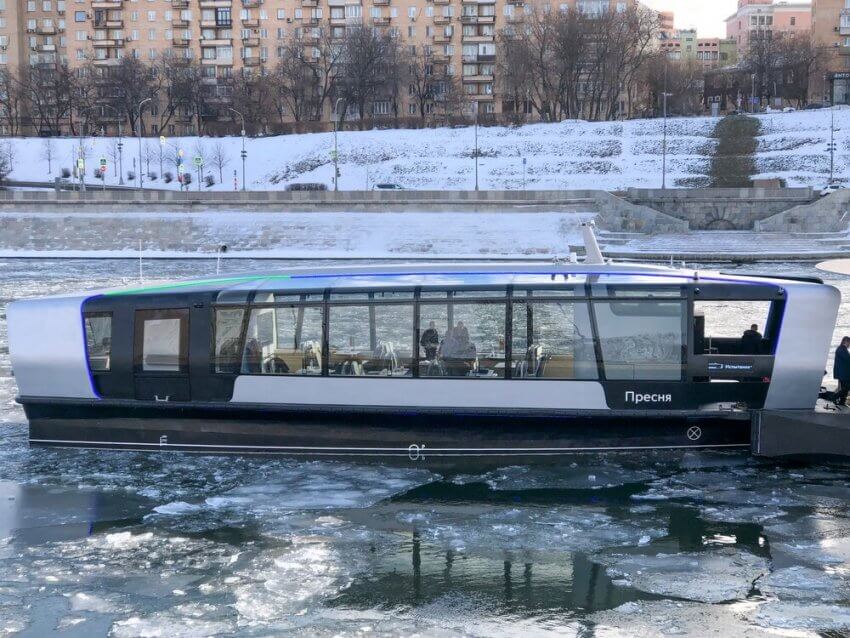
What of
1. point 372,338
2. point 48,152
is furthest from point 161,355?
point 48,152

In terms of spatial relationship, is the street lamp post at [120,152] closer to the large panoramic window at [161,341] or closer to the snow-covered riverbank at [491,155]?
the snow-covered riverbank at [491,155]

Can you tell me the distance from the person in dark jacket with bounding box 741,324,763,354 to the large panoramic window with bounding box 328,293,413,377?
12.8ft

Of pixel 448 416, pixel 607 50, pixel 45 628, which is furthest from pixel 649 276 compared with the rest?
pixel 607 50

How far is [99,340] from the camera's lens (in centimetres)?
1348

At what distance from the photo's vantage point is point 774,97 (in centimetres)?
9894

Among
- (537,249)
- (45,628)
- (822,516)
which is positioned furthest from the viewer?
(537,249)

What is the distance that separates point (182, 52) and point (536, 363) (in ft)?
324

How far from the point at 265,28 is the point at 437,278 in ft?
317

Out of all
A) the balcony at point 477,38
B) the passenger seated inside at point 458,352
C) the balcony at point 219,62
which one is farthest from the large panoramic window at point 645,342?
the balcony at point 219,62

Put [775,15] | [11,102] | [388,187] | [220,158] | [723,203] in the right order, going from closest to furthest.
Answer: [723,203] < [388,187] < [220,158] < [11,102] < [775,15]

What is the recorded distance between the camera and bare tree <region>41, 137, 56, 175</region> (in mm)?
89500

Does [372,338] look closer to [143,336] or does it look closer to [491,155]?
[143,336]

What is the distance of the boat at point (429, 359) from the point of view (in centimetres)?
1272

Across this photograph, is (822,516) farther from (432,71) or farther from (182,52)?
(182,52)
